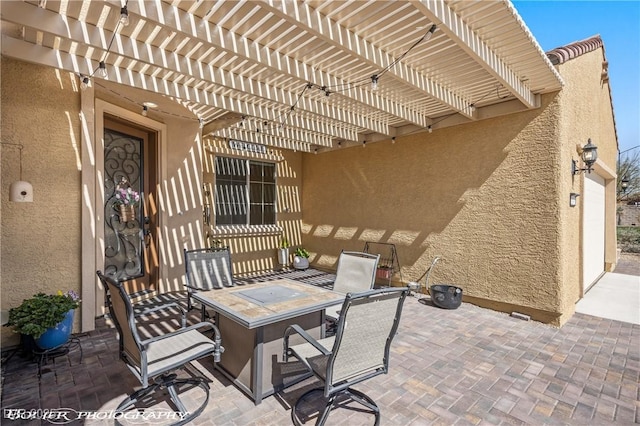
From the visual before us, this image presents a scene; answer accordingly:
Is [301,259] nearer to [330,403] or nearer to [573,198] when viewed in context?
[573,198]

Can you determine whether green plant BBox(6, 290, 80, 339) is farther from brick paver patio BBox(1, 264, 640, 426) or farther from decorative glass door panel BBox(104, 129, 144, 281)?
decorative glass door panel BBox(104, 129, 144, 281)

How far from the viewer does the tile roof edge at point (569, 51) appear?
4520 millimetres

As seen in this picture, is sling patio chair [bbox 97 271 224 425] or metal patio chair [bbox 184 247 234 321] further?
metal patio chair [bbox 184 247 234 321]

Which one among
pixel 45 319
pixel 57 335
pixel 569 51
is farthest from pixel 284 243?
pixel 569 51

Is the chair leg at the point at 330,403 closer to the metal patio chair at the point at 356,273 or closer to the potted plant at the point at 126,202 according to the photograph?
the metal patio chair at the point at 356,273

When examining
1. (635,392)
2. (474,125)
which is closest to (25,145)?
(474,125)

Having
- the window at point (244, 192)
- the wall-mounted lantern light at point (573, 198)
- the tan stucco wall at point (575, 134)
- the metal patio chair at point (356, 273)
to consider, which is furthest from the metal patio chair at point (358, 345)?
the window at point (244, 192)

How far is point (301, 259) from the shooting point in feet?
28.7

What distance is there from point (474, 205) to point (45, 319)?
6.40m

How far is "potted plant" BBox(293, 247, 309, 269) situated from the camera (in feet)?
28.4

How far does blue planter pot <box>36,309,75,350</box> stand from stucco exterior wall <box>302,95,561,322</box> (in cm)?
573

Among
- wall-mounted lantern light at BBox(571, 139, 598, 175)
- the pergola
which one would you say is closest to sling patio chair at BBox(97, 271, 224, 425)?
the pergola

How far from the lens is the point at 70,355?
3.51 metres

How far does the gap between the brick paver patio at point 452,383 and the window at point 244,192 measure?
406 cm
